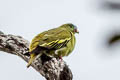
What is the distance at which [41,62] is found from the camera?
3713 mm

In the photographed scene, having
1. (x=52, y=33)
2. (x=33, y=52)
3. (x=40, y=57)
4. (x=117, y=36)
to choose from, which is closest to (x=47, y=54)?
(x=40, y=57)

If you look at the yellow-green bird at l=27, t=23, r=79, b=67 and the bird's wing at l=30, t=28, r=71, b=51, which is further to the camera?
the bird's wing at l=30, t=28, r=71, b=51

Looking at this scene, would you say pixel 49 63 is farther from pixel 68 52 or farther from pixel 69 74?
pixel 68 52

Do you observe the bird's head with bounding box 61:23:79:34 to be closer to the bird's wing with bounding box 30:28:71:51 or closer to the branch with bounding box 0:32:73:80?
the bird's wing with bounding box 30:28:71:51

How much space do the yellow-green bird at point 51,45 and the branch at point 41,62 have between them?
0.46 ft

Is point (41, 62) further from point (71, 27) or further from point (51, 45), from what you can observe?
point (71, 27)

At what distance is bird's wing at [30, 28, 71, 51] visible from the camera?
3.94 m

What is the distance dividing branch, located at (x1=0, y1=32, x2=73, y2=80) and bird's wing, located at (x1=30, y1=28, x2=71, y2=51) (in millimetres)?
190

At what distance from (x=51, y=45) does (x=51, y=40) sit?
0.15 meters

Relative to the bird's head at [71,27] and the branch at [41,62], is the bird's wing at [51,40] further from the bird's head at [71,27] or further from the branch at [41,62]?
the bird's head at [71,27]

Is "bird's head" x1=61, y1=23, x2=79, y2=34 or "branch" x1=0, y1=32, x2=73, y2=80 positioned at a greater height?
"bird's head" x1=61, y1=23, x2=79, y2=34

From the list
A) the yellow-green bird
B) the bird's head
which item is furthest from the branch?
the bird's head

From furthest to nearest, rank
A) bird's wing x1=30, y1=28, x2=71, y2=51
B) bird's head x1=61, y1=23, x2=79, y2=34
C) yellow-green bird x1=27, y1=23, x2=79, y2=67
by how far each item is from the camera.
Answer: bird's head x1=61, y1=23, x2=79, y2=34 < bird's wing x1=30, y1=28, x2=71, y2=51 < yellow-green bird x1=27, y1=23, x2=79, y2=67

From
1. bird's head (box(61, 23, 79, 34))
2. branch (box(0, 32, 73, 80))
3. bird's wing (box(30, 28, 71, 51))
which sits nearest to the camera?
branch (box(0, 32, 73, 80))
